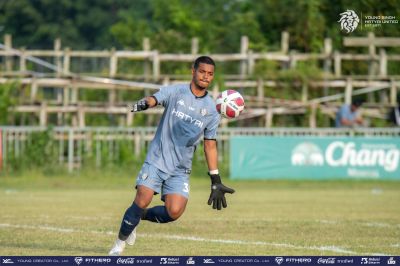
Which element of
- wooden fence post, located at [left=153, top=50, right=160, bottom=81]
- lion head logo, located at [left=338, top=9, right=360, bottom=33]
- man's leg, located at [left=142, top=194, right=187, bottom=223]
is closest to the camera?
man's leg, located at [left=142, top=194, right=187, bottom=223]

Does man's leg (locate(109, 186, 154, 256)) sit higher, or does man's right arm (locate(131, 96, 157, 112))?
man's right arm (locate(131, 96, 157, 112))

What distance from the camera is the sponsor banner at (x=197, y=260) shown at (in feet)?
35.8

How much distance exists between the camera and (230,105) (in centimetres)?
1238

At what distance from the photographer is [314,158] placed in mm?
28797

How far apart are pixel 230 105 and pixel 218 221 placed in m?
4.95

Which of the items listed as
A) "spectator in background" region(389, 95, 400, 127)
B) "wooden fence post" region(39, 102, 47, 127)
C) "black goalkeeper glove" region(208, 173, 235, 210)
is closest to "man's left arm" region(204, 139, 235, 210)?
"black goalkeeper glove" region(208, 173, 235, 210)

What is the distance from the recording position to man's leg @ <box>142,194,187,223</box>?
12.1 metres

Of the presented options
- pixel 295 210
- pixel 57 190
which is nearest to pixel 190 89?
pixel 295 210

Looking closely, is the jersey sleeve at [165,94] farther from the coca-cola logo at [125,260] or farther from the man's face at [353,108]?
the man's face at [353,108]

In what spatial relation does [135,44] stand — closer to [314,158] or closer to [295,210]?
[314,158]

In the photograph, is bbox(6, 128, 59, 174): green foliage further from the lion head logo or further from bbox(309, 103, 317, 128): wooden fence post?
bbox(309, 103, 317, 128): wooden fence post

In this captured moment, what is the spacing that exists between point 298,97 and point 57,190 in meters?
13.8

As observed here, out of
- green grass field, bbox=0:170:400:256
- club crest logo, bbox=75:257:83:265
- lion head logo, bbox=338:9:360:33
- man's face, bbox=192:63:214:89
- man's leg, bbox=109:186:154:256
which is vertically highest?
lion head logo, bbox=338:9:360:33

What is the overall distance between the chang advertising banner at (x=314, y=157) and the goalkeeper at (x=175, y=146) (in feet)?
53.3
